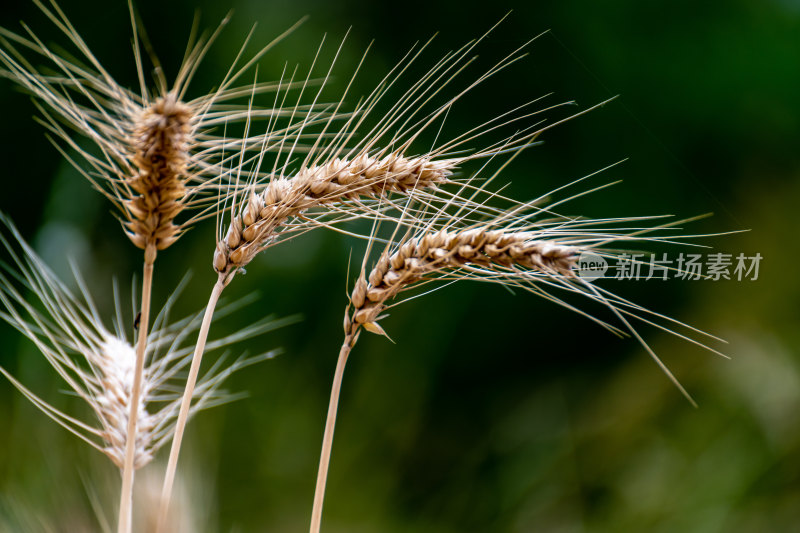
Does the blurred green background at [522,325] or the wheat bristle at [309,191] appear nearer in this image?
the wheat bristle at [309,191]

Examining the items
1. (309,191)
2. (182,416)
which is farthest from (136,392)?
(309,191)

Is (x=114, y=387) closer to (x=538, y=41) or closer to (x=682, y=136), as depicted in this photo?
(x=538, y=41)

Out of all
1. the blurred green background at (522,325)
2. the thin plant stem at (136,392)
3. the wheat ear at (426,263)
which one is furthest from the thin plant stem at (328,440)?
the blurred green background at (522,325)

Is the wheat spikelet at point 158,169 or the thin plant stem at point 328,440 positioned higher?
the wheat spikelet at point 158,169

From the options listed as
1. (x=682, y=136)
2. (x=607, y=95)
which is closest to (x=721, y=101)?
(x=682, y=136)

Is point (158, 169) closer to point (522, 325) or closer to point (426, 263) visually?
point (426, 263)

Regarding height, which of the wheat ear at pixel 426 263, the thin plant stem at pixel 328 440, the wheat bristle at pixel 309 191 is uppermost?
the wheat bristle at pixel 309 191

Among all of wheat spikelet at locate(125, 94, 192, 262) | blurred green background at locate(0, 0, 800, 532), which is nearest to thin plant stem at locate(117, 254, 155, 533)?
wheat spikelet at locate(125, 94, 192, 262)

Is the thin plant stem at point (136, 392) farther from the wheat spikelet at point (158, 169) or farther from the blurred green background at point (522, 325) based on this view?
the blurred green background at point (522, 325)

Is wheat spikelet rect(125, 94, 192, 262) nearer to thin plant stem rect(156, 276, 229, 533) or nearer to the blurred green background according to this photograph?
thin plant stem rect(156, 276, 229, 533)
